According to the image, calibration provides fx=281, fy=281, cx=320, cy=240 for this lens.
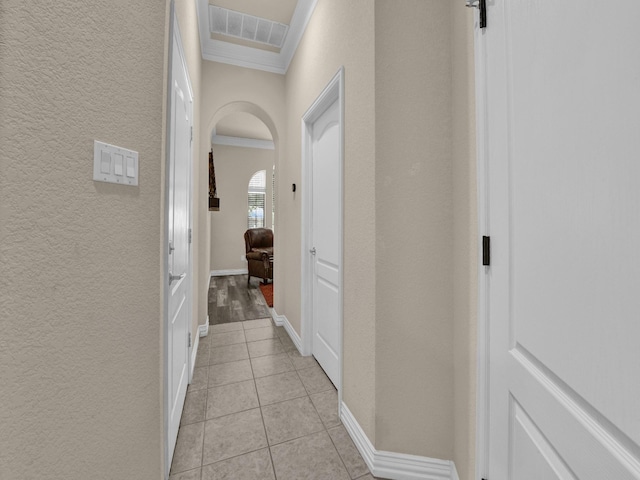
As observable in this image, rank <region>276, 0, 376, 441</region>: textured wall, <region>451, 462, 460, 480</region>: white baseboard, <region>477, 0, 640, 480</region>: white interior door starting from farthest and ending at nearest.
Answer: <region>276, 0, 376, 441</region>: textured wall
<region>451, 462, 460, 480</region>: white baseboard
<region>477, 0, 640, 480</region>: white interior door

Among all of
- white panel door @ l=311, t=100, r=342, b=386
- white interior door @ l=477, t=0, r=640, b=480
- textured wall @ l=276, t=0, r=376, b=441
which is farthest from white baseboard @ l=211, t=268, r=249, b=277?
white interior door @ l=477, t=0, r=640, b=480

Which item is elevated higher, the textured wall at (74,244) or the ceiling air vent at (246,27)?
the ceiling air vent at (246,27)

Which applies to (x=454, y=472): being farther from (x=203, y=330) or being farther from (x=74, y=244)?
(x=203, y=330)

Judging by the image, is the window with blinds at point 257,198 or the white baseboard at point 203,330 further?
the window with blinds at point 257,198

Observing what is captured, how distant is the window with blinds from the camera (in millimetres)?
7031

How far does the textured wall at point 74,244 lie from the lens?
1.82 ft

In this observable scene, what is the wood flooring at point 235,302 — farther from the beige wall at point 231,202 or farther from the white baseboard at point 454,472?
the white baseboard at point 454,472

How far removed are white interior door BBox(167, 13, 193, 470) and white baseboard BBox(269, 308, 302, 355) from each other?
101 centimetres

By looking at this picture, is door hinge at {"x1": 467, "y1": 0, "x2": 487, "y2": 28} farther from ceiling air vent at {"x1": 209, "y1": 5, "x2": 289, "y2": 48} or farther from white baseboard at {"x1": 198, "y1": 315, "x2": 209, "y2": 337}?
white baseboard at {"x1": 198, "y1": 315, "x2": 209, "y2": 337}

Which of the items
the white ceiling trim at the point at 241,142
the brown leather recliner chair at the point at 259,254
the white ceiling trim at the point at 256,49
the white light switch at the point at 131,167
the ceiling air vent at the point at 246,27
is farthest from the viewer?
the white ceiling trim at the point at 241,142

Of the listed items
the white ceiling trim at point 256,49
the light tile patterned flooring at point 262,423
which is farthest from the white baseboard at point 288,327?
the white ceiling trim at point 256,49

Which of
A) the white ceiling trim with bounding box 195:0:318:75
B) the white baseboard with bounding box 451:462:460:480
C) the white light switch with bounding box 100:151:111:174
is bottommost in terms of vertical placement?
the white baseboard with bounding box 451:462:460:480

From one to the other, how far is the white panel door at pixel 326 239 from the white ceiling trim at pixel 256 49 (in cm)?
102

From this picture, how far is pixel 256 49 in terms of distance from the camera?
3074 millimetres
